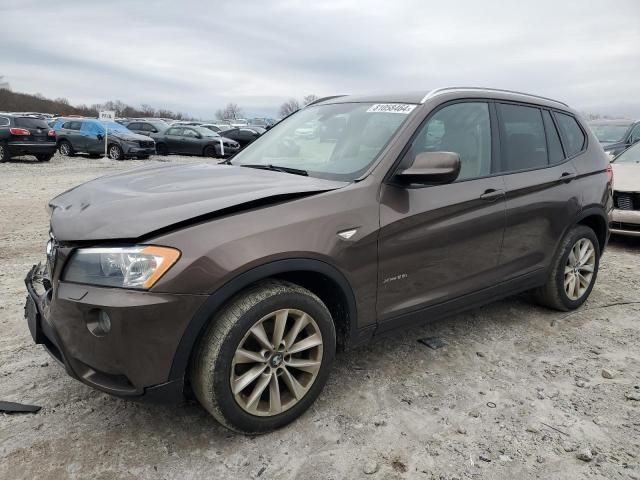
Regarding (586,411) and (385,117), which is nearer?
(586,411)

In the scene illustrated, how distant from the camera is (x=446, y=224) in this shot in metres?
3.00

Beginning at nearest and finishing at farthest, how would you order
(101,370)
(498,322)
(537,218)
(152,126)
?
(101,370) < (537,218) < (498,322) < (152,126)

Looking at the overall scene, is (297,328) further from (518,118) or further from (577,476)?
(518,118)

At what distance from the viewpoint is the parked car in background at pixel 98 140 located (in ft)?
61.2

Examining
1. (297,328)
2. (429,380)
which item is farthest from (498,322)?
(297,328)

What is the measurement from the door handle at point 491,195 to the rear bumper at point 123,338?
2017 millimetres

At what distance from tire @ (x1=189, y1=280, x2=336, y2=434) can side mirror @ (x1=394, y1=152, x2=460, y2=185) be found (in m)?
0.86

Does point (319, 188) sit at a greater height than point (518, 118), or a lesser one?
lesser

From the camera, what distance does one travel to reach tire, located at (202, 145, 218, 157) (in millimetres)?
20798

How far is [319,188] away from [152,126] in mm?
22286

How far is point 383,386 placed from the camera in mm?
3000

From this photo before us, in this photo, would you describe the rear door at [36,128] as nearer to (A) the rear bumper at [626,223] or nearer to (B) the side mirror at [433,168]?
(A) the rear bumper at [626,223]

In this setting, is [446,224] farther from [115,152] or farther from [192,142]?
[192,142]

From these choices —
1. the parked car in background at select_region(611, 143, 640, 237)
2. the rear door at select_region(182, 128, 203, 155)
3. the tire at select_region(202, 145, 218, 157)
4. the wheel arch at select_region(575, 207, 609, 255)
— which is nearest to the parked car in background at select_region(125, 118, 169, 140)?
the rear door at select_region(182, 128, 203, 155)
